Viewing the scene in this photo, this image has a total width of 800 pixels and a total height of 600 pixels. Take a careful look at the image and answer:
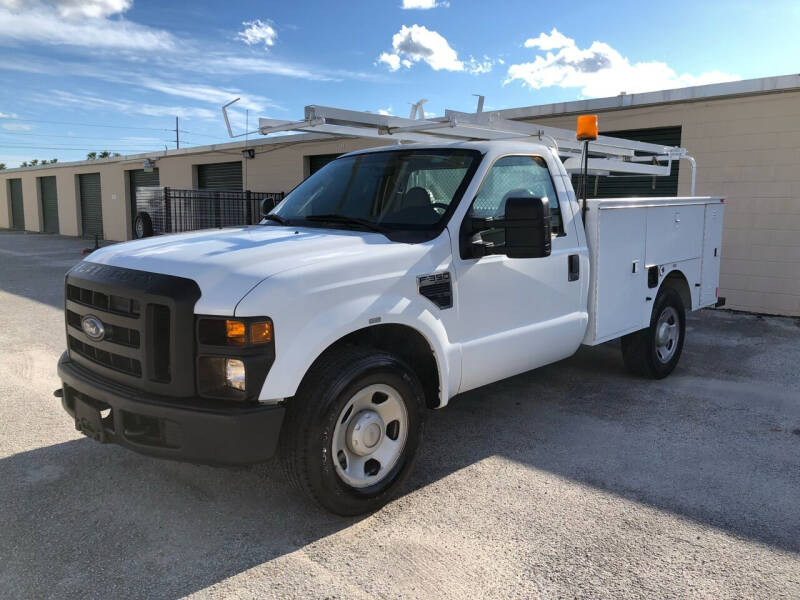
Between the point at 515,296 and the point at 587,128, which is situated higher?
the point at 587,128

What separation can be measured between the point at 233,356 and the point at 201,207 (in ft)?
51.9

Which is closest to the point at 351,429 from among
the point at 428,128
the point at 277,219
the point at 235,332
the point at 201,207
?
the point at 235,332

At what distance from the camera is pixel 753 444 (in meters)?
4.55

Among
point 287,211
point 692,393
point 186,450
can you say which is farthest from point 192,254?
point 692,393

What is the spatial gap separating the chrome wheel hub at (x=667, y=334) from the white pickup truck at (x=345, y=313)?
3.89 feet

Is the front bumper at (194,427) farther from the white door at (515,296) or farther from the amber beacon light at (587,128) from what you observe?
the amber beacon light at (587,128)

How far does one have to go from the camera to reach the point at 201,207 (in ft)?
58.1

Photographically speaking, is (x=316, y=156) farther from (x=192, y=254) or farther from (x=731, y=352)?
(x=192, y=254)

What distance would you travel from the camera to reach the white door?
155 inches

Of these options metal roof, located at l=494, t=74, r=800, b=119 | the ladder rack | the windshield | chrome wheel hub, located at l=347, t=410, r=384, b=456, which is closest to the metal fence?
metal roof, located at l=494, t=74, r=800, b=119

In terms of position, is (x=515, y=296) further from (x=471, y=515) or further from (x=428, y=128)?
(x=428, y=128)

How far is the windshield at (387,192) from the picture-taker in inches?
157

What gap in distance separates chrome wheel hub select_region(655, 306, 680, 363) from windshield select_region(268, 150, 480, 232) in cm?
286

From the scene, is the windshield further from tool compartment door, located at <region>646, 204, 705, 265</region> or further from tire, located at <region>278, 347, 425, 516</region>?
tool compartment door, located at <region>646, 204, 705, 265</region>
